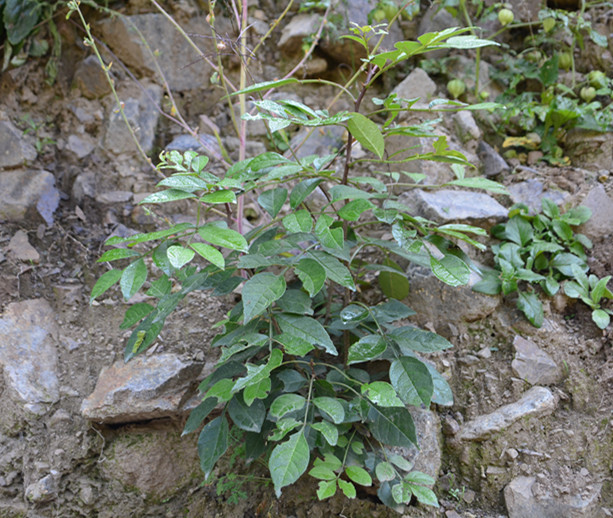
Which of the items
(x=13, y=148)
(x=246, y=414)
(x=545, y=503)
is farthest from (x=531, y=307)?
(x=13, y=148)

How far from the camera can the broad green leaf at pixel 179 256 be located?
37.5 inches

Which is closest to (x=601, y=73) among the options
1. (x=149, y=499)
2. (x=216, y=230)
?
(x=216, y=230)

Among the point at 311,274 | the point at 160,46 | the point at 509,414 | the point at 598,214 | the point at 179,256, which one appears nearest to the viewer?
the point at 179,256

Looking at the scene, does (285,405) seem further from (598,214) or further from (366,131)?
(598,214)

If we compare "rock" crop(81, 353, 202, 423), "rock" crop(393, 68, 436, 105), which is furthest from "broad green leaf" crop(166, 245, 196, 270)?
"rock" crop(393, 68, 436, 105)

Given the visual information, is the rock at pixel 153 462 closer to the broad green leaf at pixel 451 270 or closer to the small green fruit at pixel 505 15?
the broad green leaf at pixel 451 270

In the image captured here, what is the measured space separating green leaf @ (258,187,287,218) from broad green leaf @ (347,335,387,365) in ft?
1.36

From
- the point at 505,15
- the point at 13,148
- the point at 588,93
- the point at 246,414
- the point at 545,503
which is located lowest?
the point at 545,503

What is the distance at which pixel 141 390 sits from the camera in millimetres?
1589

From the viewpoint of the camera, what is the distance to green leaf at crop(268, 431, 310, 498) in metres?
1.01

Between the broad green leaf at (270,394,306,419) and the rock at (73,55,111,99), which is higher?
the rock at (73,55,111,99)

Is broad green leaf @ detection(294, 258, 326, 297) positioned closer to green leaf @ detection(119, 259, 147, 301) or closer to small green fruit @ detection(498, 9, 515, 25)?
green leaf @ detection(119, 259, 147, 301)

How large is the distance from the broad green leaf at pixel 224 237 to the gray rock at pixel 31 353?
108 cm

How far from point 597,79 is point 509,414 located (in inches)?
65.7
